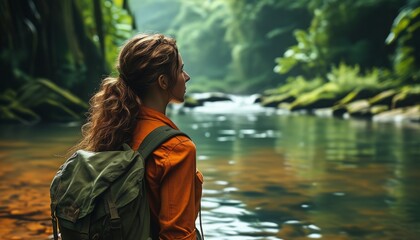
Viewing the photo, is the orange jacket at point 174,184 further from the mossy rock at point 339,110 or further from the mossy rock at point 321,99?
the mossy rock at point 321,99

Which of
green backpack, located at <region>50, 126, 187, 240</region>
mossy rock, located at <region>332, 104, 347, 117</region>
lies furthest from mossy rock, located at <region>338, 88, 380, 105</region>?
green backpack, located at <region>50, 126, 187, 240</region>

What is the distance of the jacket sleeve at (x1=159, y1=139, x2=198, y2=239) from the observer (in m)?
2.22

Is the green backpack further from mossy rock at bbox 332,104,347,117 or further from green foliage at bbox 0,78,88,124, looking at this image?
mossy rock at bbox 332,104,347,117

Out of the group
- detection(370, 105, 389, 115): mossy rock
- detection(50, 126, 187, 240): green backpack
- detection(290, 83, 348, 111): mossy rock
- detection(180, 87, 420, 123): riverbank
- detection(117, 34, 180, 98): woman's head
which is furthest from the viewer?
detection(290, 83, 348, 111): mossy rock

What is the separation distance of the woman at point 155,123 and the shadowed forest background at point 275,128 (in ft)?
1.64

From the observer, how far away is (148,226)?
87.4 inches

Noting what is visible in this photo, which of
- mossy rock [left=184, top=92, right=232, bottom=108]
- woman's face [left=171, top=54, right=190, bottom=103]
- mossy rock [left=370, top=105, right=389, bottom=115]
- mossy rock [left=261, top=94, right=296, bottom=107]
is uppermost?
mossy rock [left=184, top=92, right=232, bottom=108]

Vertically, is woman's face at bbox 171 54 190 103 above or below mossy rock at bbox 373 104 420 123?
below

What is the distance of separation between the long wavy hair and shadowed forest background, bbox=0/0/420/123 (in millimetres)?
748

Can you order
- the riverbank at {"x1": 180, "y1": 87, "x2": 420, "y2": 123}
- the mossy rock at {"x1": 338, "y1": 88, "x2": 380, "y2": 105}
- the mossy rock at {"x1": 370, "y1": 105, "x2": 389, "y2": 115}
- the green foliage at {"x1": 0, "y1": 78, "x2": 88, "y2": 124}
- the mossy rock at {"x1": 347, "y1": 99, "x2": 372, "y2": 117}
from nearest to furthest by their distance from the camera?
1. the green foliage at {"x1": 0, "y1": 78, "x2": 88, "y2": 124}
2. the riverbank at {"x1": 180, "y1": 87, "x2": 420, "y2": 123}
3. the mossy rock at {"x1": 370, "y1": 105, "x2": 389, "y2": 115}
4. the mossy rock at {"x1": 347, "y1": 99, "x2": 372, "y2": 117}
5. the mossy rock at {"x1": 338, "y1": 88, "x2": 380, "y2": 105}

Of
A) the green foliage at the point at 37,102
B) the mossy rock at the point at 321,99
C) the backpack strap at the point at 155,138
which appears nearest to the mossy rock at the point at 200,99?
the mossy rock at the point at 321,99

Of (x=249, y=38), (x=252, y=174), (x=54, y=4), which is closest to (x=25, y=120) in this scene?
(x=54, y=4)

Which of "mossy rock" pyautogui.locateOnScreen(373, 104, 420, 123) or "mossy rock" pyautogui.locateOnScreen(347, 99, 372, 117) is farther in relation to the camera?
"mossy rock" pyautogui.locateOnScreen(347, 99, 372, 117)

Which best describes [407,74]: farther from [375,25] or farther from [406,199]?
[406,199]
